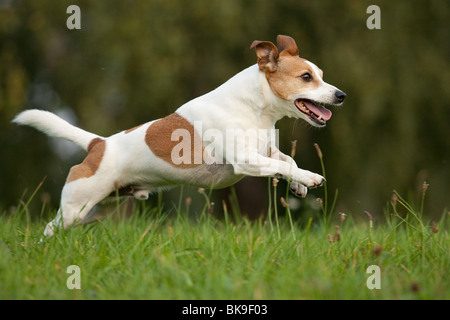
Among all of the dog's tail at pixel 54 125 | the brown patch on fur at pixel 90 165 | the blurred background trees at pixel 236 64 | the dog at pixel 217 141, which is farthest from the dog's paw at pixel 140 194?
the blurred background trees at pixel 236 64

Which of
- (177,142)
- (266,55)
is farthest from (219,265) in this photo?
(266,55)

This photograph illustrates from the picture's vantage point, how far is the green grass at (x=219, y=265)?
10.5ft

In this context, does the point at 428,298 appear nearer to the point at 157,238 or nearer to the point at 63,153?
the point at 157,238

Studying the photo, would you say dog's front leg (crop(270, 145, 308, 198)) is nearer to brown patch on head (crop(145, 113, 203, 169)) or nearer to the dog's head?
the dog's head

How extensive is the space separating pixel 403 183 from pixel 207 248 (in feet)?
20.7

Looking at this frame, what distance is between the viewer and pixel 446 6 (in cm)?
854

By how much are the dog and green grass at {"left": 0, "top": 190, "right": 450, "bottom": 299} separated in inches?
14.7

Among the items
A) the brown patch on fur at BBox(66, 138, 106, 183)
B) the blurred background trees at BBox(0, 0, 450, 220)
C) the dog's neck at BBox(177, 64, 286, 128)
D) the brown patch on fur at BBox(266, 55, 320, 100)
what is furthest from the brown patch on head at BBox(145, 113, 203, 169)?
the blurred background trees at BBox(0, 0, 450, 220)

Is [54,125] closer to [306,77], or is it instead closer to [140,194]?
[140,194]

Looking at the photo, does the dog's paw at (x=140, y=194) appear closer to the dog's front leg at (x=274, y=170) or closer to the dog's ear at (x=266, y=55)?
the dog's front leg at (x=274, y=170)

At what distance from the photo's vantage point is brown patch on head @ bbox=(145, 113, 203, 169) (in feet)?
15.0

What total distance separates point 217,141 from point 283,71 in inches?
27.7

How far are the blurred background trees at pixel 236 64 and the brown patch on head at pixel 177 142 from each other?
12.1 feet

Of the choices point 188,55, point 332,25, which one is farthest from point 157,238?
point 332,25
